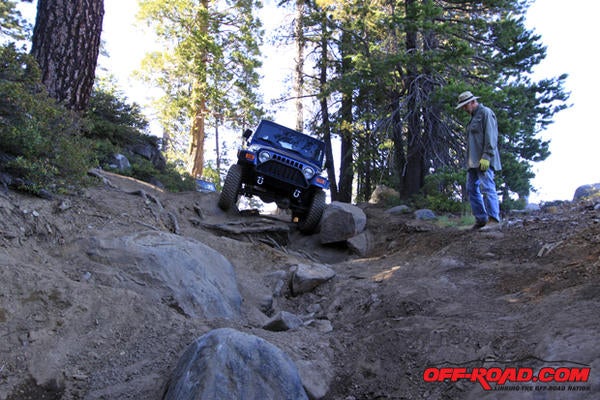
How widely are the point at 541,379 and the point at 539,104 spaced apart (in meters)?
15.5

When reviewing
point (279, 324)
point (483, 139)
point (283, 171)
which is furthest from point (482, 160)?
point (283, 171)

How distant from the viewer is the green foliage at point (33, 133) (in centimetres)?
398

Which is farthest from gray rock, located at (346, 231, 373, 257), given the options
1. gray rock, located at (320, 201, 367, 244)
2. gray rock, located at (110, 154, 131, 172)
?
gray rock, located at (110, 154, 131, 172)

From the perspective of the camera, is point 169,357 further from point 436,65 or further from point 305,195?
point 436,65

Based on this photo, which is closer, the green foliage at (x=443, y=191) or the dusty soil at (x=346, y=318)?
the dusty soil at (x=346, y=318)

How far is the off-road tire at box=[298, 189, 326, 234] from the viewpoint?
9133mm

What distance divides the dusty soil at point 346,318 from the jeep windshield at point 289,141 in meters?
4.72

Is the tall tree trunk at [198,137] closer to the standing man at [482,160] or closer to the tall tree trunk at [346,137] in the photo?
the tall tree trunk at [346,137]

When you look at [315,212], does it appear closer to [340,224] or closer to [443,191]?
[340,224]

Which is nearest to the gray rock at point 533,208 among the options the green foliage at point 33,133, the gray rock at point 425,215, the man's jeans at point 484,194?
the gray rock at point 425,215

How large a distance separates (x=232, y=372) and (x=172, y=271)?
1.95 metres

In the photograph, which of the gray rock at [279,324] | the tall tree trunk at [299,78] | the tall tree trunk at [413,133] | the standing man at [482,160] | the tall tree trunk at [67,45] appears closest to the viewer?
the gray rock at [279,324]

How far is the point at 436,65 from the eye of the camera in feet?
32.5

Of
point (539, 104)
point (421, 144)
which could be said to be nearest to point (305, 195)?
point (421, 144)
